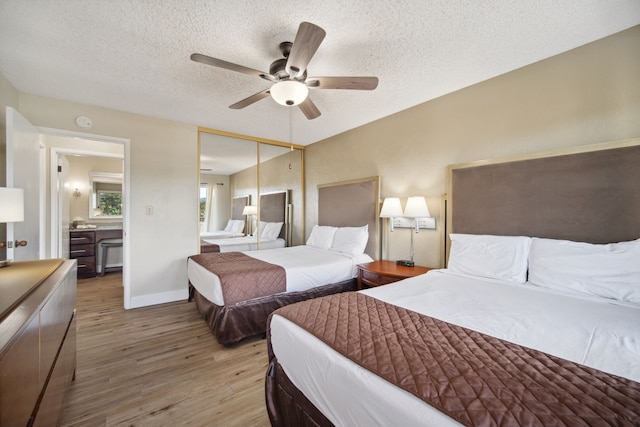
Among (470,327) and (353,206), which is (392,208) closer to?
(353,206)

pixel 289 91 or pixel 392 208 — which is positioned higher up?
pixel 289 91

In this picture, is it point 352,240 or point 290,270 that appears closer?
point 290,270

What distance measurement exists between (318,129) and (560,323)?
349 cm

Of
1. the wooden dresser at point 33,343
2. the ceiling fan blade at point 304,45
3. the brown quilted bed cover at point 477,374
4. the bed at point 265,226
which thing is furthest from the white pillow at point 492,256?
the bed at point 265,226

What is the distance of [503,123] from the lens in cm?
240

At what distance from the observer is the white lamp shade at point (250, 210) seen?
458 centimetres

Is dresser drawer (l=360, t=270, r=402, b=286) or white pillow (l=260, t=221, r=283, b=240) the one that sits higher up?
white pillow (l=260, t=221, r=283, b=240)

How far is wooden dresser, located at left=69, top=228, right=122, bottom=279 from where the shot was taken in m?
4.71

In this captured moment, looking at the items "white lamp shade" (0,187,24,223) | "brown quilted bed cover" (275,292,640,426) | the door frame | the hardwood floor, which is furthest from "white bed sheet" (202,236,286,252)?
"brown quilted bed cover" (275,292,640,426)

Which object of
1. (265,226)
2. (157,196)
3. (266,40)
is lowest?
(265,226)

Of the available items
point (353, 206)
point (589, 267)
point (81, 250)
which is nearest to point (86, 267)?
point (81, 250)

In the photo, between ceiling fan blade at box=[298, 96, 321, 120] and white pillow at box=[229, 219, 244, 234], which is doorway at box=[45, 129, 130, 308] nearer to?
white pillow at box=[229, 219, 244, 234]

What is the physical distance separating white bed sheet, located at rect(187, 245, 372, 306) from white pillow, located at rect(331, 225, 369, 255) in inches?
3.6

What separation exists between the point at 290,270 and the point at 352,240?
3.68 feet
